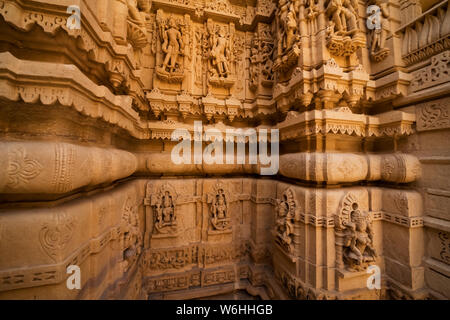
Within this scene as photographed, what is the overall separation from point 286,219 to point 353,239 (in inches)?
40.6

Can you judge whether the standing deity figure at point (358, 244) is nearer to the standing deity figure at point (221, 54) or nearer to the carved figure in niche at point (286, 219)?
the carved figure in niche at point (286, 219)

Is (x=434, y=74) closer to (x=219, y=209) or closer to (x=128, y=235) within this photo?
(x=219, y=209)

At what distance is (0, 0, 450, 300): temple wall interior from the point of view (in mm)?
1473

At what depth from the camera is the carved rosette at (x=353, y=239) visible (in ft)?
8.60

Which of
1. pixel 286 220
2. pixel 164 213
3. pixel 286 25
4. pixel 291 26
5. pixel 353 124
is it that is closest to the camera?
pixel 353 124

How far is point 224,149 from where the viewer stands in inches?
166

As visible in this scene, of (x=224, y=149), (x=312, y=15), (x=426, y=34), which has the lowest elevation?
(x=224, y=149)

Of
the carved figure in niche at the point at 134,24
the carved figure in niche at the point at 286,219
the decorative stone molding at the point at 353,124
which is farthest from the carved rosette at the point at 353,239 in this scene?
the carved figure in niche at the point at 134,24

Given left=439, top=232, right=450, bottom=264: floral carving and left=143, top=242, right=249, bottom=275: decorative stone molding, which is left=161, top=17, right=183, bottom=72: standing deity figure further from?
left=439, top=232, right=450, bottom=264: floral carving

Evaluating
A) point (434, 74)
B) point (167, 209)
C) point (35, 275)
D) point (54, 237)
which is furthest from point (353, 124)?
point (35, 275)

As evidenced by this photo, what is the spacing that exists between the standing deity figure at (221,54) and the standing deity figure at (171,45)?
31.9 inches

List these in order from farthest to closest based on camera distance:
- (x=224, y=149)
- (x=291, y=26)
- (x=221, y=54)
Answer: (x=224, y=149) < (x=221, y=54) < (x=291, y=26)

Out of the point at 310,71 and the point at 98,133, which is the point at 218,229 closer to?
the point at 98,133

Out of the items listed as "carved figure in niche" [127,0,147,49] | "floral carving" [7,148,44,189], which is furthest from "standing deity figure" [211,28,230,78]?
"floral carving" [7,148,44,189]
